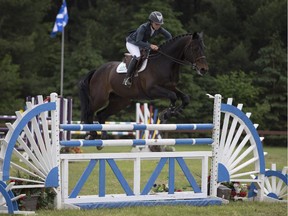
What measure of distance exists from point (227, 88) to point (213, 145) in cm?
2146

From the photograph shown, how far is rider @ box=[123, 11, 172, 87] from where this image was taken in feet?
25.9

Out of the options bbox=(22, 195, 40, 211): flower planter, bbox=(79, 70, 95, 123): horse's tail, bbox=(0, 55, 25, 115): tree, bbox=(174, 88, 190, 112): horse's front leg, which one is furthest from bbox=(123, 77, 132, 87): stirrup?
bbox=(0, 55, 25, 115): tree

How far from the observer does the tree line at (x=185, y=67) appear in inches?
1132

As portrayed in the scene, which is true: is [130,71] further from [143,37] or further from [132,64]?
[143,37]

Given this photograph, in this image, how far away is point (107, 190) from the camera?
8773 mm

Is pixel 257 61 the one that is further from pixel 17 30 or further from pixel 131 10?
pixel 17 30

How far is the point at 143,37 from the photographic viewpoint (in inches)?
319

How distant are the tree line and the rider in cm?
1948

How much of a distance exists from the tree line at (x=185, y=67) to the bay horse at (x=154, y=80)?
60.6 feet

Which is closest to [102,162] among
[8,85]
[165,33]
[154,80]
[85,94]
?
[154,80]

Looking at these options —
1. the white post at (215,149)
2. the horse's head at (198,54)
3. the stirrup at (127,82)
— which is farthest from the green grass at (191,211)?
the stirrup at (127,82)

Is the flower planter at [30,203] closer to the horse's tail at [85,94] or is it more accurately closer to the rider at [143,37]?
the rider at [143,37]

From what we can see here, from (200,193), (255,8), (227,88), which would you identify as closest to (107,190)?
(200,193)

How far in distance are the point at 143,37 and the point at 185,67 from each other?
71.0 ft
